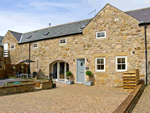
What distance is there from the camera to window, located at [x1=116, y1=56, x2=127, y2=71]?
475 inches

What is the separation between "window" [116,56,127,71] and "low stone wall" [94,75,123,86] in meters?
0.77

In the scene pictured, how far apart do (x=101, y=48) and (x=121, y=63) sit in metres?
2.07

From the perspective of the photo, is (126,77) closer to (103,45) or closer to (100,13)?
(103,45)

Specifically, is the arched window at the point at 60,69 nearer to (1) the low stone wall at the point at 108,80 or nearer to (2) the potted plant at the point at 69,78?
(2) the potted plant at the point at 69,78

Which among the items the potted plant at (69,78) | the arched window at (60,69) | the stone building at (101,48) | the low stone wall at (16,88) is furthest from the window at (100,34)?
the low stone wall at (16,88)

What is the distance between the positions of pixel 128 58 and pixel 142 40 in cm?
167

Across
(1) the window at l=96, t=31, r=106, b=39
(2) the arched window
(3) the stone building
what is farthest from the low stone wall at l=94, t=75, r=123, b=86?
(2) the arched window

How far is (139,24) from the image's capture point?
11672 millimetres

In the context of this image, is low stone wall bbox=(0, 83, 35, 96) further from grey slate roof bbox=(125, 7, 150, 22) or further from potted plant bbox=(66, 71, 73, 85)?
grey slate roof bbox=(125, 7, 150, 22)

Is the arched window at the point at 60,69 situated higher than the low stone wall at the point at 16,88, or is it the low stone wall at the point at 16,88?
the arched window at the point at 60,69

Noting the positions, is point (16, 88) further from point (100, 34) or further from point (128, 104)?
point (100, 34)

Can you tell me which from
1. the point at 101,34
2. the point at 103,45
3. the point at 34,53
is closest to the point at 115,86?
the point at 103,45

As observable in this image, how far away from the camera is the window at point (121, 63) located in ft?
39.6

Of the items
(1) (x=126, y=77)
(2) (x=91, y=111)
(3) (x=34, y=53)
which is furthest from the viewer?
(3) (x=34, y=53)
